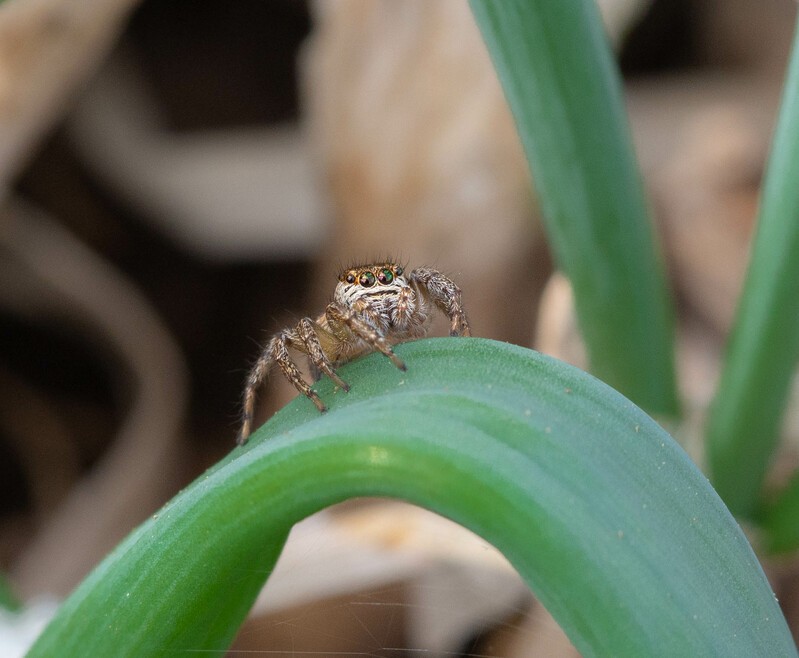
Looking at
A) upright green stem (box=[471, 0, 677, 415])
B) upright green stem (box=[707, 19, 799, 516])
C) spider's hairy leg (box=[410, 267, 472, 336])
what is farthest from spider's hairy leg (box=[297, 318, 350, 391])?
upright green stem (box=[707, 19, 799, 516])

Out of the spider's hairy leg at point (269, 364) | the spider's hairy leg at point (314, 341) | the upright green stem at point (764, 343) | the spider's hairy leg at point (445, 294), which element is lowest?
the upright green stem at point (764, 343)

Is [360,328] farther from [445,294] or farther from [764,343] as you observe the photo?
[764,343]

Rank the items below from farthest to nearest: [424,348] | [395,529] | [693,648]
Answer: [395,529], [424,348], [693,648]

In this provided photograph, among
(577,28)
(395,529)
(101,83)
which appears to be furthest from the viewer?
(101,83)

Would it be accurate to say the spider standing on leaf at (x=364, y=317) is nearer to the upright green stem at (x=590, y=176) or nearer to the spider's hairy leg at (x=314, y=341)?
the spider's hairy leg at (x=314, y=341)

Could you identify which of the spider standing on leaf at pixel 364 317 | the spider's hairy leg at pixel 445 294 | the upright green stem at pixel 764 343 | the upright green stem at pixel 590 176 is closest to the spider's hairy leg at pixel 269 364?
the spider standing on leaf at pixel 364 317

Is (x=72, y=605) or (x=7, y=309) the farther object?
(x=7, y=309)

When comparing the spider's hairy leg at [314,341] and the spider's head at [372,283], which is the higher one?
the spider's hairy leg at [314,341]

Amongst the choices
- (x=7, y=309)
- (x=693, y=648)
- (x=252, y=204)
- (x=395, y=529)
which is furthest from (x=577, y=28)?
(x=7, y=309)

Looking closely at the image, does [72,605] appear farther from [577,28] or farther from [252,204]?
[252,204]
